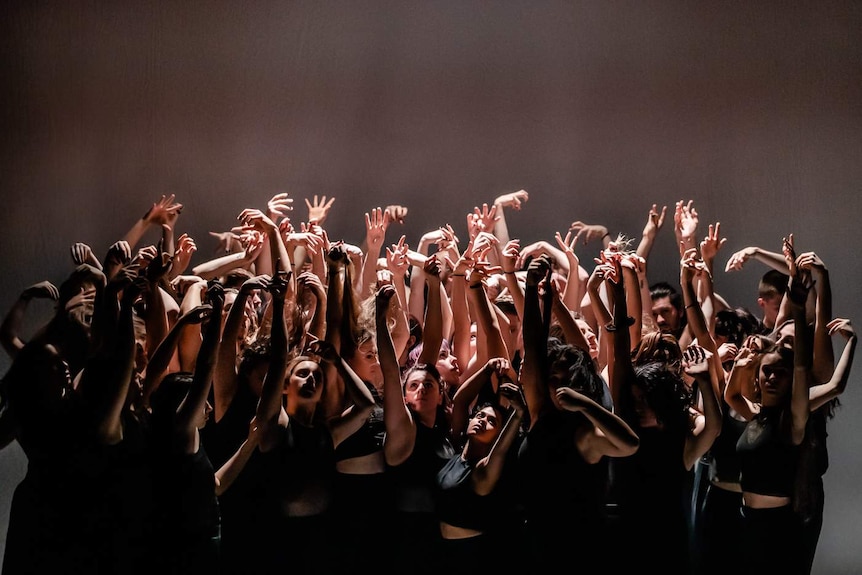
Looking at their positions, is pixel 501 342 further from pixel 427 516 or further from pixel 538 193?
pixel 538 193

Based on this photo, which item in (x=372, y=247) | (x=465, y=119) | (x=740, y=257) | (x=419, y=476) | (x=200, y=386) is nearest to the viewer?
(x=200, y=386)

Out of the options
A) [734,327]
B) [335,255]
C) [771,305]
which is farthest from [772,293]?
[335,255]

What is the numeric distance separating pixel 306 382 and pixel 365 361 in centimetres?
30

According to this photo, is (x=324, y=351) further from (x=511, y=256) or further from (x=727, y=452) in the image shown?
(x=727, y=452)

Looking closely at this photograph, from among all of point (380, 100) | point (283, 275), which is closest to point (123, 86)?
point (380, 100)

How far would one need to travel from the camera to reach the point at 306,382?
2438 millimetres

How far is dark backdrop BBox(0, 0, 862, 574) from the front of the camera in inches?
148

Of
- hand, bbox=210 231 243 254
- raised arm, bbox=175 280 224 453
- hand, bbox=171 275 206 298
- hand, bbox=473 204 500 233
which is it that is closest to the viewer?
raised arm, bbox=175 280 224 453

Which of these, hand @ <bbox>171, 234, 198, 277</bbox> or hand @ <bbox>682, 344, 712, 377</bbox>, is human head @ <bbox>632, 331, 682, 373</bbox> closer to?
hand @ <bbox>682, 344, 712, 377</bbox>

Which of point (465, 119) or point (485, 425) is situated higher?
point (465, 119)

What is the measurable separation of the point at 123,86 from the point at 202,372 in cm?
205

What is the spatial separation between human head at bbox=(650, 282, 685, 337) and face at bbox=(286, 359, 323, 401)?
1.45 m

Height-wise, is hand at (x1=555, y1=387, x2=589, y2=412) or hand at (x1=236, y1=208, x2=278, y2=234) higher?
hand at (x1=236, y1=208, x2=278, y2=234)

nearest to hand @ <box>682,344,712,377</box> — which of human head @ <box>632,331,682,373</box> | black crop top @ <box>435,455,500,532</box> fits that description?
human head @ <box>632,331,682,373</box>
